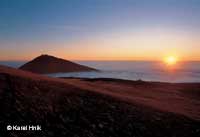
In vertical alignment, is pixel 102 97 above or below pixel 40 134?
above

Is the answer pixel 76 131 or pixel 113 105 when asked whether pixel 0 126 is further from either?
pixel 113 105

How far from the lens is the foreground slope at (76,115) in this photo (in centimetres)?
684

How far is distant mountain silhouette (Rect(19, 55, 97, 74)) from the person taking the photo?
64.9 metres

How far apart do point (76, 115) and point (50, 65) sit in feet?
205

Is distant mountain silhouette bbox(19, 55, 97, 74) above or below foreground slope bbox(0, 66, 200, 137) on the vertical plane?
above

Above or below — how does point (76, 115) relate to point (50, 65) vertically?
below

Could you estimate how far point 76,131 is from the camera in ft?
22.6

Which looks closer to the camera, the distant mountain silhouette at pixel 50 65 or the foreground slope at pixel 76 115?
the foreground slope at pixel 76 115

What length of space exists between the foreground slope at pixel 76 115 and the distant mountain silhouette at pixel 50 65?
55196 mm

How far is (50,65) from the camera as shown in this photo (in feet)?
224

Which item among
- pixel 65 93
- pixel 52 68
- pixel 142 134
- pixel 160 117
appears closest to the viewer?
pixel 142 134

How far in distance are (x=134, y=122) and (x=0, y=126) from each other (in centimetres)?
480

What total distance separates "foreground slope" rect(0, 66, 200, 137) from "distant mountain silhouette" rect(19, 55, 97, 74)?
55.2 metres

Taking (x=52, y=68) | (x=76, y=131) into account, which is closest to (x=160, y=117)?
(x=76, y=131)
